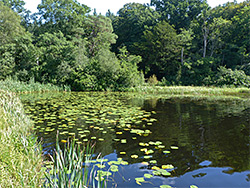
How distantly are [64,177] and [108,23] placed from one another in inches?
937

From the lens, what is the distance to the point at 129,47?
2927cm

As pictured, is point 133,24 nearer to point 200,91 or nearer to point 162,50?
point 162,50

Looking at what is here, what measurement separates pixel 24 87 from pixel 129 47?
1678 cm

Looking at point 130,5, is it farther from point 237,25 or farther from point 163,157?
point 163,157

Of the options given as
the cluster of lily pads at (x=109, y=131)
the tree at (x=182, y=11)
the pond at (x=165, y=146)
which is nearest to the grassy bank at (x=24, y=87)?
the cluster of lily pads at (x=109, y=131)

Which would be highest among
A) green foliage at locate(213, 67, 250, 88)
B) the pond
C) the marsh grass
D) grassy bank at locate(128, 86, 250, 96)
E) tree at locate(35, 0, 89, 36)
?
tree at locate(35, 0, 89, 36)

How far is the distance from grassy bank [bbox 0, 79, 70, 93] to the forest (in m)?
1.15

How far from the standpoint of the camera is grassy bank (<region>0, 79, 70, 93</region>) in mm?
15722

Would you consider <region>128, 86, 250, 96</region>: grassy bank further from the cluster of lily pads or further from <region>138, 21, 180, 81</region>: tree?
the cluster of lily pads

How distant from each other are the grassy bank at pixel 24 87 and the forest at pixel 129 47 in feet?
3.76

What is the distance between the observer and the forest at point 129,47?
19.6 metres

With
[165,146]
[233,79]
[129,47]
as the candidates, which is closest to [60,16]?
[129,47]

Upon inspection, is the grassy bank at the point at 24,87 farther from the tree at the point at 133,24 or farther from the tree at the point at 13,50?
the tree at the point at 133,24

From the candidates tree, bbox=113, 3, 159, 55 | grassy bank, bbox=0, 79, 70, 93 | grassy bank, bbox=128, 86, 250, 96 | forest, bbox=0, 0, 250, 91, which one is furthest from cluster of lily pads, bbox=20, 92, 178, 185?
tree, bbox=113, 3, 159, 55
